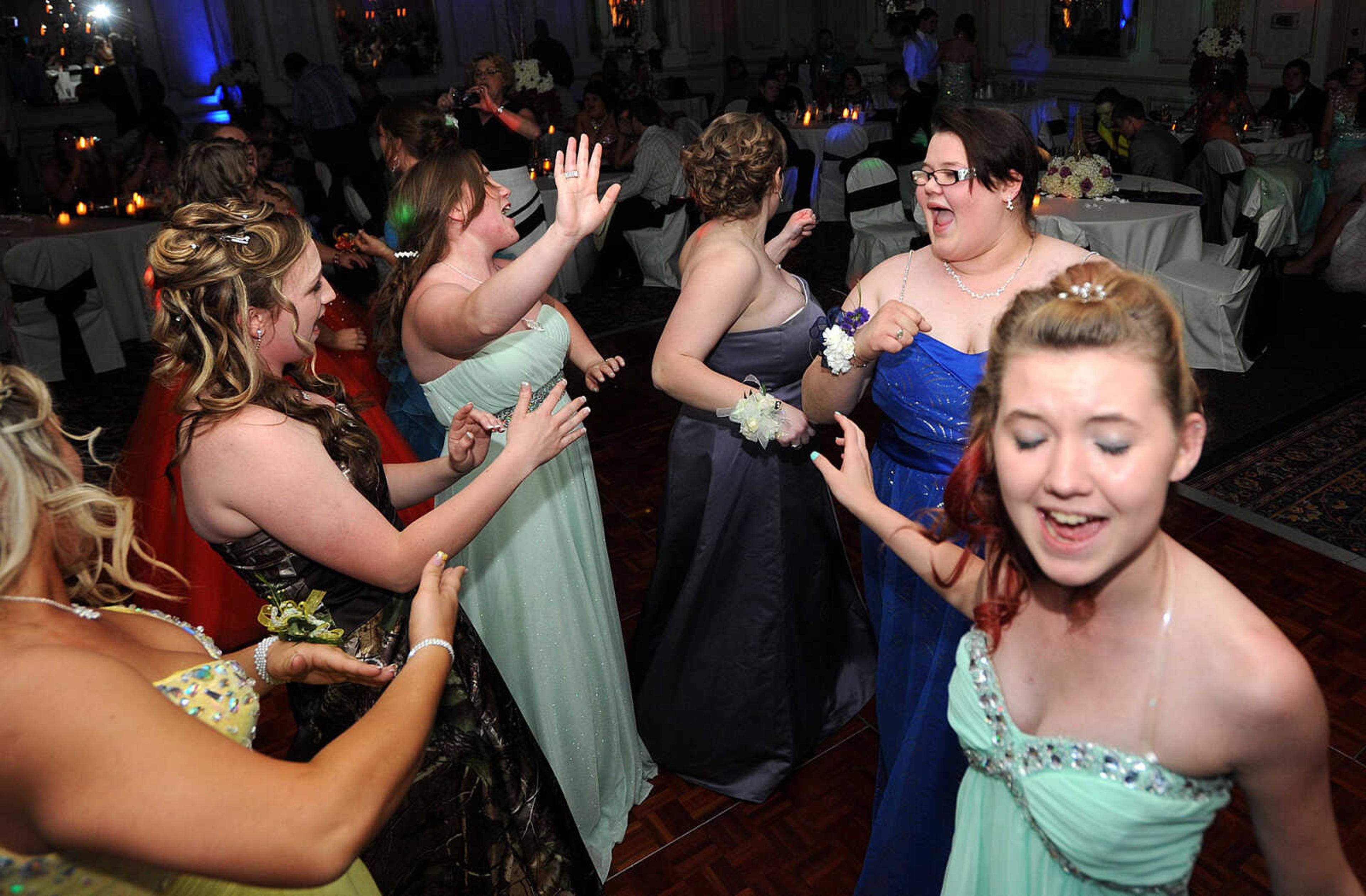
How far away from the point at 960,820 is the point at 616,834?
4.33ft

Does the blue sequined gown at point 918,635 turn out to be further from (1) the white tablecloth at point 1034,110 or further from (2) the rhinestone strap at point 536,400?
(1) the white tablecloth at point 1034,110

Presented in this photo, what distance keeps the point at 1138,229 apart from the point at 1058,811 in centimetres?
454

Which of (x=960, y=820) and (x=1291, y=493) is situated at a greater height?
(x=960, y=820)

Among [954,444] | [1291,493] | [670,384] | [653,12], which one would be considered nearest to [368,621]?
[670,384]

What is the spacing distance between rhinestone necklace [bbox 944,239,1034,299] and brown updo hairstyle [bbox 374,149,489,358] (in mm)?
1140

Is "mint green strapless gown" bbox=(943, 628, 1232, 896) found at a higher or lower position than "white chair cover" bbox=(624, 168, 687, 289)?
higher

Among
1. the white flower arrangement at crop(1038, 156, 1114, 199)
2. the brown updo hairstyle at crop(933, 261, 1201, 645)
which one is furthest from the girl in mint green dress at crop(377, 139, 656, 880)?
the white flower arrangement at crop(1038, 156, 1114, 199)

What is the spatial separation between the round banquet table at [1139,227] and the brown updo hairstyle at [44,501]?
4.76m

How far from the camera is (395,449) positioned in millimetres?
3230

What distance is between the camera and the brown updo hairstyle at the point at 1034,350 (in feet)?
3.53

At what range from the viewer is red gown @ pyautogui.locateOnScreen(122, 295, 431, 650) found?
2.98 meters

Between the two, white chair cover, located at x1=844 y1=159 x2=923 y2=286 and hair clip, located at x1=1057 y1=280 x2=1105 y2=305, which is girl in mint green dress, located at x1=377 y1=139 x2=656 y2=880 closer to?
hair clip, located at x1=1057 y1=280 x2=1105 y2=305

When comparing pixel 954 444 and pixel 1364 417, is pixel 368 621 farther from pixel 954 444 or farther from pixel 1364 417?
pixel 1364 417

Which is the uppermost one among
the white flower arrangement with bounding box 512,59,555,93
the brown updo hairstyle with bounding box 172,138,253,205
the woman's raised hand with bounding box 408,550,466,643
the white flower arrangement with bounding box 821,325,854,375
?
the white flower arrangement with bounding box 512,59,555,93
